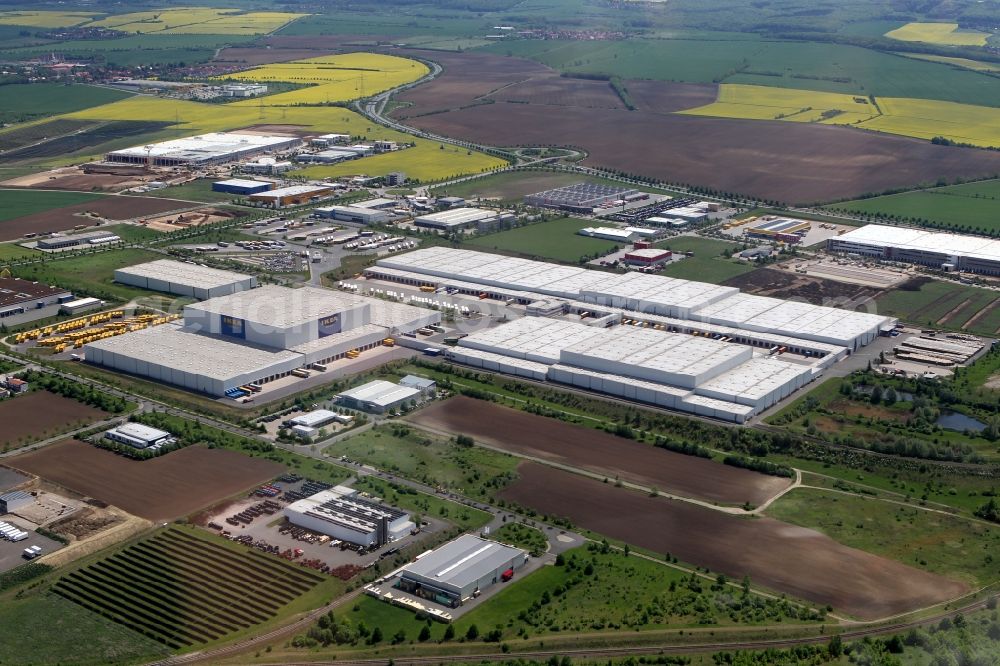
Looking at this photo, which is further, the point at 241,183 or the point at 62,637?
the point at 241,183

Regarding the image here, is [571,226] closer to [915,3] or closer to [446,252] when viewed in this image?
[446,252]

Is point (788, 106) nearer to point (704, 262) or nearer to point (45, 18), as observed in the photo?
point (704, 262)

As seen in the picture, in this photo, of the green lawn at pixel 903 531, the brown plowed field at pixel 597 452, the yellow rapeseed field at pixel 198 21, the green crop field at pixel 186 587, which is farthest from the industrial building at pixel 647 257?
the yellow rapeseed field at pixel 198 21

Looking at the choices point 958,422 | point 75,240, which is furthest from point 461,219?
point 958,422

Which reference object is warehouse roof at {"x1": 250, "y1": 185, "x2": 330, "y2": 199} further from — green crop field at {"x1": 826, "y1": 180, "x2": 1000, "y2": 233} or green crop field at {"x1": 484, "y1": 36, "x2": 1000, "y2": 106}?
green crop field at {"x1": 484, "y1": 36, "x2": 1000, "y2": 106}

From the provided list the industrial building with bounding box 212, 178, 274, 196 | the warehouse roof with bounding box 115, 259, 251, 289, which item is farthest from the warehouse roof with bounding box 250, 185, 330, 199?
the warehouse roof with bounding box 115, 259, 251, 289
